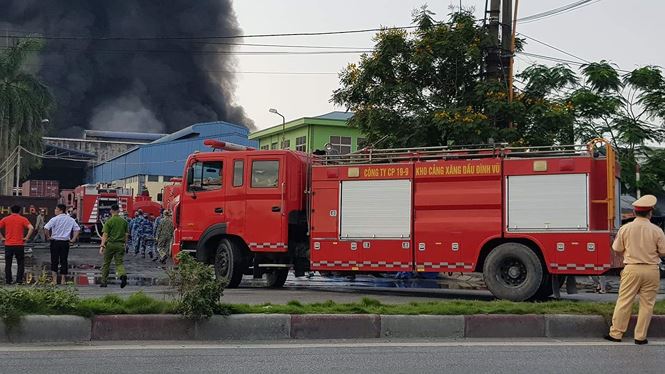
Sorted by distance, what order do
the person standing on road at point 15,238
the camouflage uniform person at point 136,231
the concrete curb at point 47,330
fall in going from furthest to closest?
the camouflage uniform person at point 136,231
the person standing on road at point 15,238
the concrete curb at point 47,330

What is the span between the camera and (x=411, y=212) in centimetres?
1289

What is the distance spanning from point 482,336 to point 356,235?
4987 mm

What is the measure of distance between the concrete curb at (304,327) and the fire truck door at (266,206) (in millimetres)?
5635

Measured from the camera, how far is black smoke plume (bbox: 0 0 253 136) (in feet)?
322

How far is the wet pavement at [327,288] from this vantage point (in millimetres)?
13023

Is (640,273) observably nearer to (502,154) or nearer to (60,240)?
(502,154)

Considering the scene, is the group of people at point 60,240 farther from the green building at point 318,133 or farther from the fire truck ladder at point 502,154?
the green building at point 318,133

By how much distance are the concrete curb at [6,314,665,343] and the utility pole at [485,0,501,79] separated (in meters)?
10.9

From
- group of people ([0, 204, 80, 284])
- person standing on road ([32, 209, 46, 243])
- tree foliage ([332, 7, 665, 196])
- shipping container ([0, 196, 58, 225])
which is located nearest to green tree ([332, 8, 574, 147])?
tree foliage ([332, 7, 665, 196])

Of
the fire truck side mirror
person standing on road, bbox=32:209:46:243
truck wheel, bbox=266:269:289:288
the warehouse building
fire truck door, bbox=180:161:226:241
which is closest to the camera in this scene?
fire truck door, bbox=180:161:226:241

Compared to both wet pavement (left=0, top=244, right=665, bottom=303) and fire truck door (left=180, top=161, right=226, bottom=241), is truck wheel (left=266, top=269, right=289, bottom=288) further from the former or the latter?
fire truck door (left=180, top=161, right=226, bottom=241)

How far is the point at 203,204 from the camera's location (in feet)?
48.5

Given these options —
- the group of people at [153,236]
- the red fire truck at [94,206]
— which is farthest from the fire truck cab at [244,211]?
the red fire truck at [94,206]

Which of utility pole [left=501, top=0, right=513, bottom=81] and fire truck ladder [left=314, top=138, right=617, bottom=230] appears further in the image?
utility pole [left=501, top=0, right=513, bottom=81]
